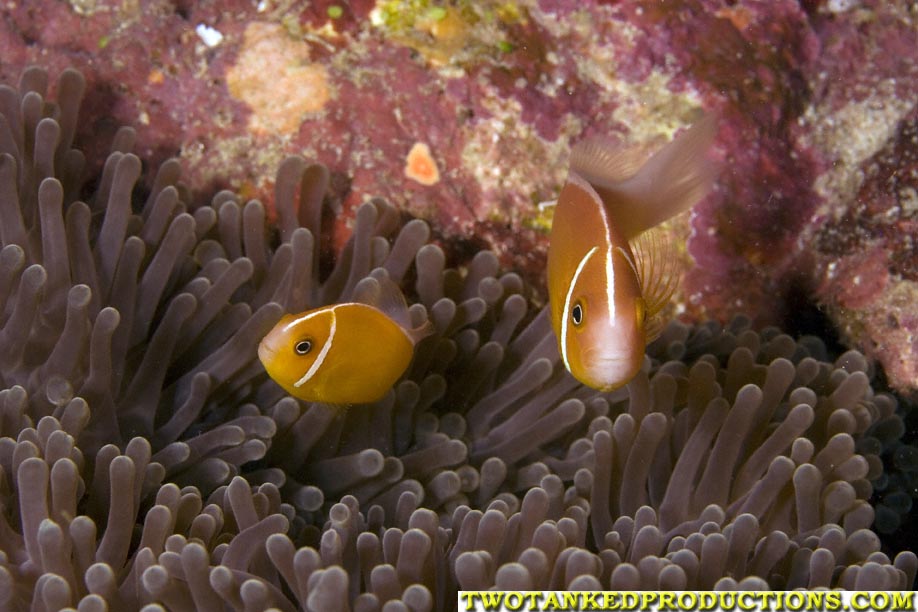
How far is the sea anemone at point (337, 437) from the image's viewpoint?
Result: 178 cm

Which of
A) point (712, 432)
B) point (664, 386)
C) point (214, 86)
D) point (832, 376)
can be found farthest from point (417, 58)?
point (832, 376)

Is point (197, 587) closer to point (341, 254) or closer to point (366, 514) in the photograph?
point (366, 514)

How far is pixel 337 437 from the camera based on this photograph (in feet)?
7.89

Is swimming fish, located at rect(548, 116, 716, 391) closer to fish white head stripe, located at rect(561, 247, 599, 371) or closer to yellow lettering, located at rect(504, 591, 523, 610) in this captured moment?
fish white head stripe, located at rect(561, 247, 599, 371)

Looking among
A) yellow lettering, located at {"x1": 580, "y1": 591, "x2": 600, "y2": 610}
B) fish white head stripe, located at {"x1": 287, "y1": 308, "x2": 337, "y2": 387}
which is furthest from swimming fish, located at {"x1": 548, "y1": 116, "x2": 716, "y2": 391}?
fish white head stripe, located at {"x1": 287, "y1": 308, "x2": 337, "y2": 387}

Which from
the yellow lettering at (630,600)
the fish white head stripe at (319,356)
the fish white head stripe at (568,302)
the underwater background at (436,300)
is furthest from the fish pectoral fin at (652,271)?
the fish white head stripe at (319,356)

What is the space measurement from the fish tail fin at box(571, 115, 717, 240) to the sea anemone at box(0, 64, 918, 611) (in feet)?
1.92

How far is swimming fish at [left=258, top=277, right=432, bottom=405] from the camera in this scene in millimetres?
2127

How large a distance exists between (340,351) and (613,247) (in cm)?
83

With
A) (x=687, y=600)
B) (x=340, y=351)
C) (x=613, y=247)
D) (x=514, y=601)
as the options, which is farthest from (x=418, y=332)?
(x=687, y=600)

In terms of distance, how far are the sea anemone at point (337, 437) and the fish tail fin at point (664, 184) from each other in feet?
1.92

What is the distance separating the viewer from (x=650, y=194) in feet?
6.64

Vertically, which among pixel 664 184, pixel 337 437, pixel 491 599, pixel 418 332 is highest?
pixel 664 184

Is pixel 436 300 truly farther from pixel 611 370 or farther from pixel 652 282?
pixel 611 370
